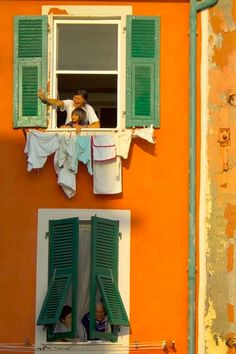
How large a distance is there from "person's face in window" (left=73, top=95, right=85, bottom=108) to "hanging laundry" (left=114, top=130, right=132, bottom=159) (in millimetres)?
658

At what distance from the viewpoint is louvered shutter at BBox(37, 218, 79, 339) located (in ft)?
60.5

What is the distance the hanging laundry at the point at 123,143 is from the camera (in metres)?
19.0

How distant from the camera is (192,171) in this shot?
61.9 feet

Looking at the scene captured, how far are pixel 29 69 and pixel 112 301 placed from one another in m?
3.09

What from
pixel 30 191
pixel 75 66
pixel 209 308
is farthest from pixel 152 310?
pixel 75 66

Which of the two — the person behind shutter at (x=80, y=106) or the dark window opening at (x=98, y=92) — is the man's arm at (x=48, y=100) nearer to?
the person behind shutter at (x=80, y=106)

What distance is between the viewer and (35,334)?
18609 millimetres

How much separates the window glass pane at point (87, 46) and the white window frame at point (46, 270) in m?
1.90

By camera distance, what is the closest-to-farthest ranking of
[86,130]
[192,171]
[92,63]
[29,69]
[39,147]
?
1. [192,171]
2. [39,147]
3. [86,130]
4. [29,69]
5. [92,63]

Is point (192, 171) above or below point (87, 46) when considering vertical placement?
below

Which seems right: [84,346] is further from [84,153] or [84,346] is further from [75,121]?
[75,121]

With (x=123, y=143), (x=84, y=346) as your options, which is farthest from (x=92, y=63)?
(x=84, y=346)

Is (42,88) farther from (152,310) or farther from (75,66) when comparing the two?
(152,310)

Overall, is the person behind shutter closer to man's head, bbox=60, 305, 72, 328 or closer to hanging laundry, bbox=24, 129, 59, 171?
hanging laundry, bbox=24, 129, 59, 171
